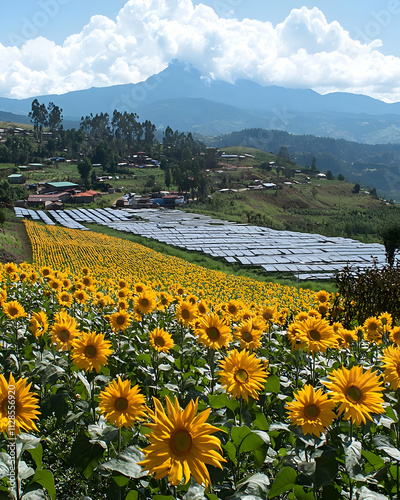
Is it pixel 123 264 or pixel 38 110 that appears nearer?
pixel 123 264

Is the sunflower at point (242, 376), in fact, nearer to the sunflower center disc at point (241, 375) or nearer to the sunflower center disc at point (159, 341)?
the sunflower center disc at point (241, 375)

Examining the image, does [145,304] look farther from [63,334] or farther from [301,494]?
[301,494]

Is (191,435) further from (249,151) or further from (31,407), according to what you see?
(249,151)

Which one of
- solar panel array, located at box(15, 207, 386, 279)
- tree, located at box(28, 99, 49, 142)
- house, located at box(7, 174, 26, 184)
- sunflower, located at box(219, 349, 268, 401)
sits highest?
tree, located at box(28, 99, 49, 142)

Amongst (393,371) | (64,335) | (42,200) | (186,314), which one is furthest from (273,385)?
(42,200)

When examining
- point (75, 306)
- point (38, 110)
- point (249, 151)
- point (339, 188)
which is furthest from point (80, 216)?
point (249, 151)

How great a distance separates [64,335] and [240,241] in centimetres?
4292

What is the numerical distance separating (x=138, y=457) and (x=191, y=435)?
0.69 meters

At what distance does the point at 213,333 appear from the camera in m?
3.86

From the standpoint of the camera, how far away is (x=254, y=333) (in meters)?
4.24

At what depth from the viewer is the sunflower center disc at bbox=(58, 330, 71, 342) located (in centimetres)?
380

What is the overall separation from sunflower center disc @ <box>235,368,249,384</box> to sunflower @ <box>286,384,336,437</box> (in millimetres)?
346

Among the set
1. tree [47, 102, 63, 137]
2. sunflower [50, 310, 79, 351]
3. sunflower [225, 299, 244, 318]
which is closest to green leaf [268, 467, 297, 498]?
sunflower [50, 310, 79, 351]

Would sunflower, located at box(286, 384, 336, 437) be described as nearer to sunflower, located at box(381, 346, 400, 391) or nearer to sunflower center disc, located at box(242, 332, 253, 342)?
sunflower, located at box(381, 346, 400, 391)
